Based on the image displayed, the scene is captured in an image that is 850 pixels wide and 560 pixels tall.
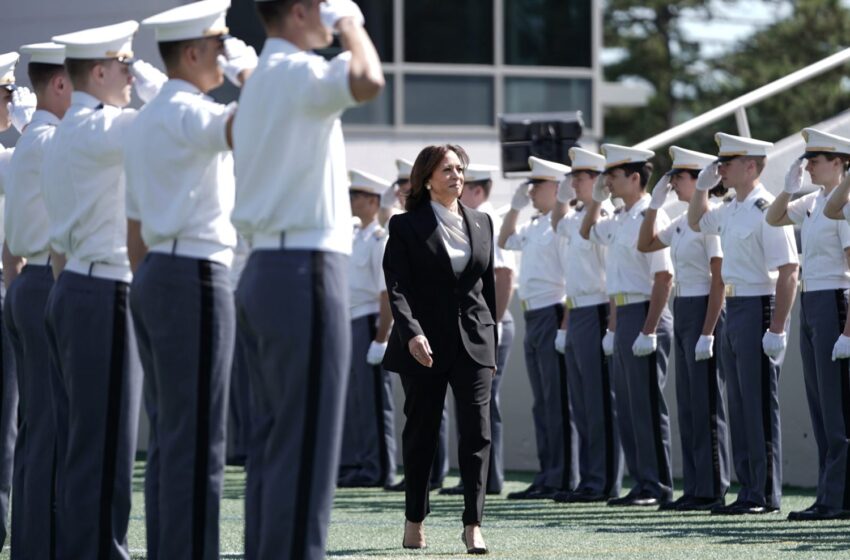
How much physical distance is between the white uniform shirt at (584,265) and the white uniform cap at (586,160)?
10.4 inches

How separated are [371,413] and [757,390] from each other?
13.3ft

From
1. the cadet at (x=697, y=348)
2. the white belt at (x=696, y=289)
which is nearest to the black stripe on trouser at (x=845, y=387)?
the cadet at (x=697, y=348)

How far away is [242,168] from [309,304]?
491 millimetres

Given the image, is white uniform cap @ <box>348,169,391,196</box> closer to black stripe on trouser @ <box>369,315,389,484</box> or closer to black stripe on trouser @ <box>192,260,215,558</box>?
black stripe on trouser @ <box>369,315,389,484</box>

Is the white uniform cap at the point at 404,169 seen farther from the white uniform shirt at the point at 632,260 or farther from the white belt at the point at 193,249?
the white belt at the point at 193,249

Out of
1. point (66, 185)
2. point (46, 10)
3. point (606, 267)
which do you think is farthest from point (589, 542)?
point (46, 10)

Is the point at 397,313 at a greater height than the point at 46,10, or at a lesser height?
lesser

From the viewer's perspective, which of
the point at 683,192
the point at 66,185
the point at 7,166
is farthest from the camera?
the point at 683,192

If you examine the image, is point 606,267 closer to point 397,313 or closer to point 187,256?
point 397,313

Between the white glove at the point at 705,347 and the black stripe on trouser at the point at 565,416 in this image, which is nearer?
the white glove at the point at 705,347

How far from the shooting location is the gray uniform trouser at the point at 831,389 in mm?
10094

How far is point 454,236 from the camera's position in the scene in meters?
8.91

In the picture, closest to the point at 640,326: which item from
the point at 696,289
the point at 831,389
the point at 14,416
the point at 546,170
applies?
the point at 696,289

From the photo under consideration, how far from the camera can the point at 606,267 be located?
38.5 ft
